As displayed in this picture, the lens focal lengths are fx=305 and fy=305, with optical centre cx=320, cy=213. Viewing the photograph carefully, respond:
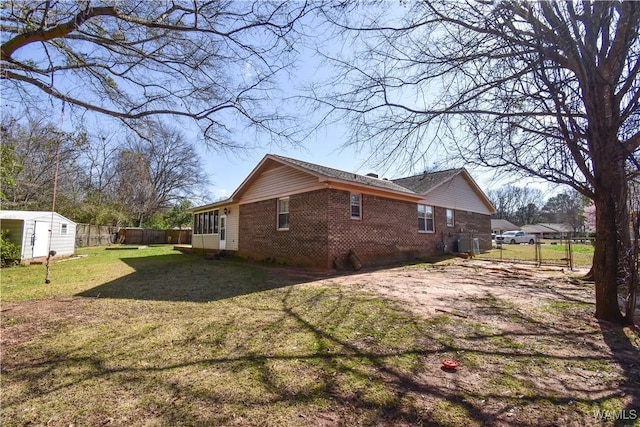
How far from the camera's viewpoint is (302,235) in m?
11.9

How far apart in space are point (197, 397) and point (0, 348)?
347 cm

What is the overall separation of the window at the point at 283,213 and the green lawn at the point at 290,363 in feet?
21.6

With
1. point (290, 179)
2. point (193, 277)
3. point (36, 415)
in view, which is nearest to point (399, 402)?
point (36, 415)

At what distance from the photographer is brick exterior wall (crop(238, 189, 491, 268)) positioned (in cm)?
1105

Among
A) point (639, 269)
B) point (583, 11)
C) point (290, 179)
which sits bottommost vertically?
point (639, 269)

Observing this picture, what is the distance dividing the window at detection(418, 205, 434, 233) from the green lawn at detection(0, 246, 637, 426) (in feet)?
32.4

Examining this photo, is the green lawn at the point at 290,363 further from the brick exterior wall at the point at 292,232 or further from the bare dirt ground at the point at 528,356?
the brick exterior wall at the point at 292,232

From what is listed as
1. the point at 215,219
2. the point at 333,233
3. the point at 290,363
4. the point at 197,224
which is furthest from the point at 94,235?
the point at 290,363

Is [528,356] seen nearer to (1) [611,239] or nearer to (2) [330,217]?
(1) [611,239]

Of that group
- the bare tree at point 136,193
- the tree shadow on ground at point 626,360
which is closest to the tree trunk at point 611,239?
the tree shadow on ground at point 626,360

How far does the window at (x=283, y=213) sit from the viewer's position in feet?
42.1

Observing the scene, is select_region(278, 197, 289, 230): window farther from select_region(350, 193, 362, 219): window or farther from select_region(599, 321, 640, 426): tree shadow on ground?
select_region(599, 321, 640, 426): tree shadow on ground

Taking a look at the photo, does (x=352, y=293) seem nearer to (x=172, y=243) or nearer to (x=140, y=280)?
(x=140, y=280)

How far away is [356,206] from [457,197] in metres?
10.1
